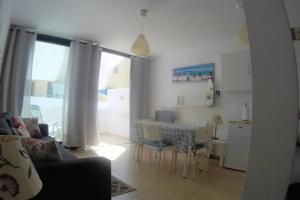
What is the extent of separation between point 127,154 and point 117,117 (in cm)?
259

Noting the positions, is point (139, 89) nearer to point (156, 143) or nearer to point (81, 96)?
point (81, 96)

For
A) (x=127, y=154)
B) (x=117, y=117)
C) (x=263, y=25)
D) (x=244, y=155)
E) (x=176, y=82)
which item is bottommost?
(x=127, y=154)

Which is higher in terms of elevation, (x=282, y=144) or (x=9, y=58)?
(x=9, y=58)

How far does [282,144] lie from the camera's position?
0.42 meters

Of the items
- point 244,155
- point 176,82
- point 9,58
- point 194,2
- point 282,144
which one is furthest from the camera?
point 176,82

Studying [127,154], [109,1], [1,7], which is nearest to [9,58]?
[1,7]

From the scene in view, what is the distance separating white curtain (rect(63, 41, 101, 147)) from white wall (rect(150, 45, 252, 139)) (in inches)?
69.5

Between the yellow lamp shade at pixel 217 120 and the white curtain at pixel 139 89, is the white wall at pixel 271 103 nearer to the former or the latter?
the yellow lamp shade at pixel 217 120

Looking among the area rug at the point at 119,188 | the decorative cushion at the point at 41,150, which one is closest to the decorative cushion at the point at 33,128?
the area rug at the point at 119,188

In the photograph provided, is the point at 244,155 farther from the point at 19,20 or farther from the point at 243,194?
the point at 19,20

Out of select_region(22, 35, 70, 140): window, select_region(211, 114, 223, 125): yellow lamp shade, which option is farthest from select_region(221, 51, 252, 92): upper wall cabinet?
select_region(22, 35, 70, 140): window

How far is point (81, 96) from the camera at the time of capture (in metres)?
4.35

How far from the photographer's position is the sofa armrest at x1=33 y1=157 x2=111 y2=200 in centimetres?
133

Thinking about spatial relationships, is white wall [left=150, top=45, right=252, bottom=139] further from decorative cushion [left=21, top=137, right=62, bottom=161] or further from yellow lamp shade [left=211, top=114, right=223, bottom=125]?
decorative cushion [left=21, top=137, right=62, bottom=161]
